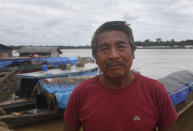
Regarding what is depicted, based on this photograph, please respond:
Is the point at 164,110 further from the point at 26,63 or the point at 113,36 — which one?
the point at 26,63

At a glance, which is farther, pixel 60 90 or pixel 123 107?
pixel 60 90

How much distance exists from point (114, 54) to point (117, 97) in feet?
1.15

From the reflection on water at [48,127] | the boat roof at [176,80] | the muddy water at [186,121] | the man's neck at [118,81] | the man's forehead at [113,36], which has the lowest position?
the reflection on water at [48,127]

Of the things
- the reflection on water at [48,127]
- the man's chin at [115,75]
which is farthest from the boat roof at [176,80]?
the man's chin at [115,75]

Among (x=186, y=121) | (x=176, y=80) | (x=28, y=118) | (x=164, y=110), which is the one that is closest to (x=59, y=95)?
(x=28, y=118)

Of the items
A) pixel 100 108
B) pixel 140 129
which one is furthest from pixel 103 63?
pixel 140 129

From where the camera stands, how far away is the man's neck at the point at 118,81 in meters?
1.36

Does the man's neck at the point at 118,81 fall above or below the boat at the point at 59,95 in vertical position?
above

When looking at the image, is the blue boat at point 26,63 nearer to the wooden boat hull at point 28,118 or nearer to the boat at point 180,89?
the wooden boat hull at point 28,118

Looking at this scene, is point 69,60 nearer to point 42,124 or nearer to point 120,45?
point 42,124

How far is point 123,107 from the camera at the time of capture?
4.12ft

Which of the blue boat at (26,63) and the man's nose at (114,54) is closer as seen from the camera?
the man's nose at (114,54)

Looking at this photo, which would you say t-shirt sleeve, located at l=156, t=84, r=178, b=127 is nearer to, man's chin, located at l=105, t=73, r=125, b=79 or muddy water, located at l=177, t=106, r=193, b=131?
man's chin, located at l=105, t=73, r=125, b=79

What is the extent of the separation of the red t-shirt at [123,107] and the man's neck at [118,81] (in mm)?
44
